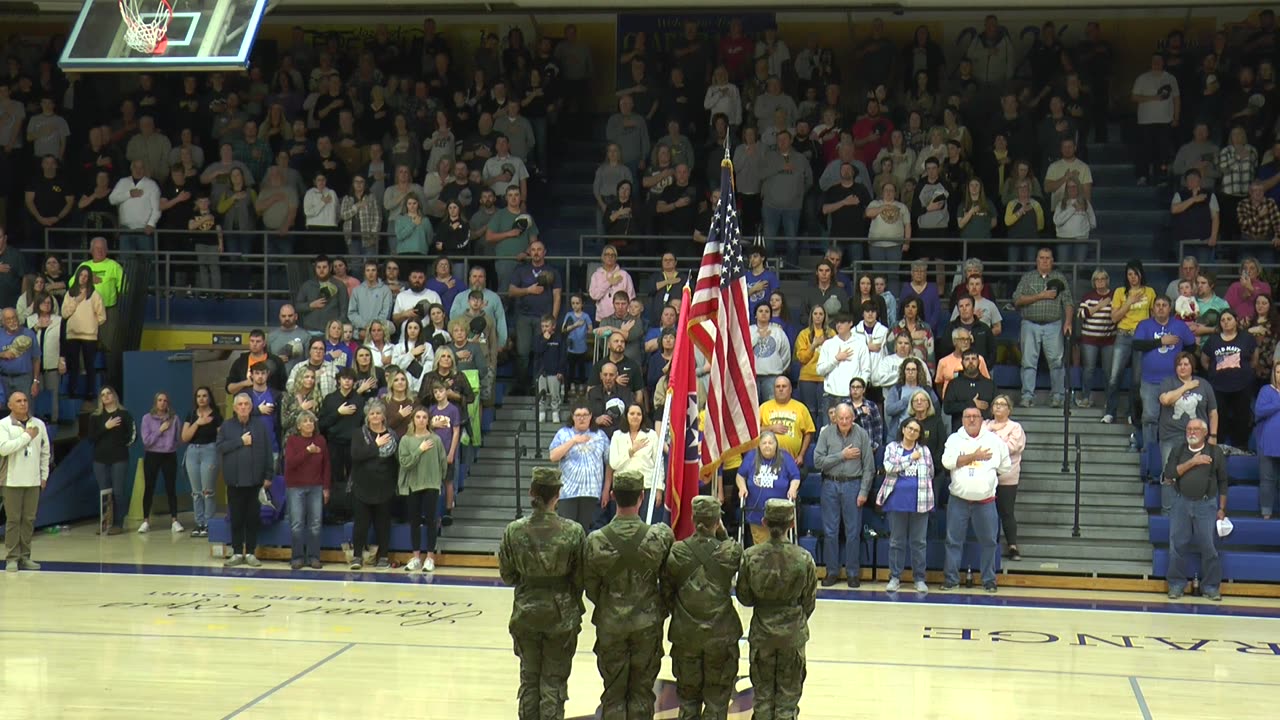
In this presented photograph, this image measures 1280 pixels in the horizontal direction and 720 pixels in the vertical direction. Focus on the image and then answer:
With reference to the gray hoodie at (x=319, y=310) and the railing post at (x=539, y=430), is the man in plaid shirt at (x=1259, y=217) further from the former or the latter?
the gray hoodie at (x=319, y=310)

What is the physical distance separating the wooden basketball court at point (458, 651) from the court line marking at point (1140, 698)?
4cm

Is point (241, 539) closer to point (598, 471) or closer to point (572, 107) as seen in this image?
point (598, 471)

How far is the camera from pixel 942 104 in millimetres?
22312

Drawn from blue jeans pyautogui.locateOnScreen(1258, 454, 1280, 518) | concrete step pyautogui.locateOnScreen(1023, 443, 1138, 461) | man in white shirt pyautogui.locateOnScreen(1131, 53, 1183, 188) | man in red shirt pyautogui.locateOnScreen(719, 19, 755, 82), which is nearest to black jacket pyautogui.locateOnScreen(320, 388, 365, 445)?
concrete step pyautogui.locateOnScreen(1023, 443, 1138, 461)

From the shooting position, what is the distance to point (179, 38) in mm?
14773

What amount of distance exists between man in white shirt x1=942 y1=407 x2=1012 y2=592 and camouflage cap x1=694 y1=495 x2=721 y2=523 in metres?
6.88

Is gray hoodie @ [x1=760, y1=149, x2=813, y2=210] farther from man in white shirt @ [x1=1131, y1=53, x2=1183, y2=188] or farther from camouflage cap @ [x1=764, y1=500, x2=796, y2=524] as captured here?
camouflage cap @ [x1=764, y1=500, x2=796, y2=524]

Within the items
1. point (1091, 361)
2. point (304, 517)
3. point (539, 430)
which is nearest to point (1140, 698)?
point (1091, 361)

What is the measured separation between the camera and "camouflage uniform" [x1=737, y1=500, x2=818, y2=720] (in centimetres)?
987

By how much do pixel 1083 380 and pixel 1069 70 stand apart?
5.47 meters

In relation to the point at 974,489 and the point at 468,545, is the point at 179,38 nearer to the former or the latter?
the point at 468,545

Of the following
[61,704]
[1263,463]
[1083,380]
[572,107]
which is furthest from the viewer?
[572,107]

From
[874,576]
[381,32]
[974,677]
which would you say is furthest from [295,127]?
[974,677]

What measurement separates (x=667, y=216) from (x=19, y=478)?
8815mm
